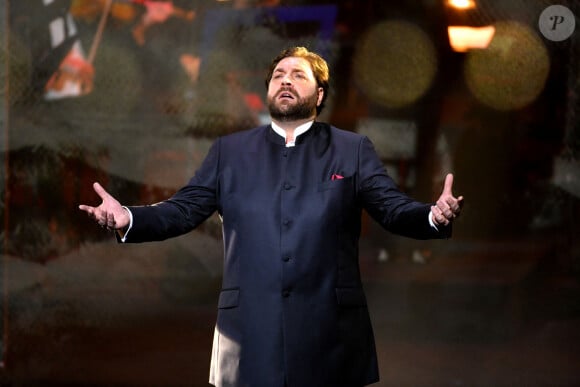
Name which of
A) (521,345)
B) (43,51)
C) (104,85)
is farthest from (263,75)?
(521,345)

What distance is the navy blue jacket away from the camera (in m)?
3.01

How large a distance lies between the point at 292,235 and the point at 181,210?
397 mm

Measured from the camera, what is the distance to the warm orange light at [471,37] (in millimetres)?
4504

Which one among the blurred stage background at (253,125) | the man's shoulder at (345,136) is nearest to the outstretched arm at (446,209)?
the man's shoulder at (345,136)

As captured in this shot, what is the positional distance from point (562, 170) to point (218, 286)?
5.78ft

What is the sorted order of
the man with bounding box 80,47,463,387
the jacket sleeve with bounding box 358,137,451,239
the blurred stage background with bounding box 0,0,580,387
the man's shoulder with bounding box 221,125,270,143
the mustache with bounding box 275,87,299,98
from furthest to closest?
1. the blurred stage background with bounding box 0,0,580,387
2. the man's shoulder with bounding box 221,125,270,143
3. the mustache with bounding box 275,87,299,98
4. the man with bounding box 80,47,463,387
5. the jacket sleeve with bounding box 358,137,451,239

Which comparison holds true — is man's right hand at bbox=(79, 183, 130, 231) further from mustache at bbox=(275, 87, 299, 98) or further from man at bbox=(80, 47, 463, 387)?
mustache at bbox=(275, 87, 299, 98)

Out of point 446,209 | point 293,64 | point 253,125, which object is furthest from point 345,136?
point 253,125

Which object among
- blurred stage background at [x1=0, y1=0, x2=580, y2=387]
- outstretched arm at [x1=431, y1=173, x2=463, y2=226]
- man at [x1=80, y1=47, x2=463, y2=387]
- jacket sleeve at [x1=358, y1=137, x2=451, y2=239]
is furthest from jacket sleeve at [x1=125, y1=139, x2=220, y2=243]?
blurred stage background at [x1=0, y1=0, x2=580, y2=387]

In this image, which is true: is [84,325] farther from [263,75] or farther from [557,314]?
[557,314]

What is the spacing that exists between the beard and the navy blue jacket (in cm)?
9

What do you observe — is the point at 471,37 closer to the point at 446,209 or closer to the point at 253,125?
the point at 253,125

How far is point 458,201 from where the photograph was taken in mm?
2750

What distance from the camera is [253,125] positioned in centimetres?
469
